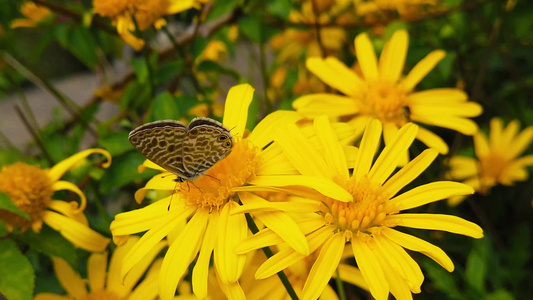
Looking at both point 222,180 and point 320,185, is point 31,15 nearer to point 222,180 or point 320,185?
point 222,180

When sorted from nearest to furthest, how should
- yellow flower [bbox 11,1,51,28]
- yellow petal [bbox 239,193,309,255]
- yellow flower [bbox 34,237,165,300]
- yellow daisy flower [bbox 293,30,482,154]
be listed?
yellow petal [bbox 239,193,309,255] → yellow flower [bbox 34,237,165,300] → yellow daisy flower [bbox 293,30,482,154] → yellow flower [bbox 11,1,51,28]

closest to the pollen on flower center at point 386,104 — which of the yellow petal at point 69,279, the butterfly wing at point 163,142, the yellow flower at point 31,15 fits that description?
the butterfly wing at point 163,142

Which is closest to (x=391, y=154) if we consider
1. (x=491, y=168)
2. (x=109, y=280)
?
(x=109, y=280)

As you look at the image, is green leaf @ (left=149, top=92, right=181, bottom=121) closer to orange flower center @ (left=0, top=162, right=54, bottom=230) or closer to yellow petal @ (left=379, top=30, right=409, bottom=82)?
orange flower center @ (left=0, top=162, right=54, bottom=230)

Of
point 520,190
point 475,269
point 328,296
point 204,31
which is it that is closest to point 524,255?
point 475,269

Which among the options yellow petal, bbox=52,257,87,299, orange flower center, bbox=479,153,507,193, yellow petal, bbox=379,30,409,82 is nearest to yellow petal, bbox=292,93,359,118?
yellow petal, bbox=379,30,409,82

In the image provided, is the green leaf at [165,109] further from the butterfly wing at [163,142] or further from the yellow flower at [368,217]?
the yellow flower at [368,217]
